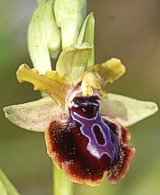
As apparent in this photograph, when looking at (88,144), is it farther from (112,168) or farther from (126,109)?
(126,109)

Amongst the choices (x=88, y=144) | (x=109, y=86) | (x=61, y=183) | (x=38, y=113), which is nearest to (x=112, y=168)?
(x=88, y=144)

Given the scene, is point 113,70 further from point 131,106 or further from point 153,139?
point 153,139

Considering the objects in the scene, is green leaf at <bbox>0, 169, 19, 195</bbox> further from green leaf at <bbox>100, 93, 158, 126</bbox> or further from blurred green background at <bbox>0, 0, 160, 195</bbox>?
blurred green background at <bbox>0, 0, 160, 195</bbox>

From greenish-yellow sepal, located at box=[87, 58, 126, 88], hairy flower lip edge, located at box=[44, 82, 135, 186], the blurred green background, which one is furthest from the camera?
the blurred green background

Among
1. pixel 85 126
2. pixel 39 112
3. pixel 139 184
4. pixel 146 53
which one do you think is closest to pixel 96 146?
pixel 85 126

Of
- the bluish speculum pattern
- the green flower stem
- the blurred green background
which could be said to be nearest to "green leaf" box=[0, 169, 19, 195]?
the green flower stem

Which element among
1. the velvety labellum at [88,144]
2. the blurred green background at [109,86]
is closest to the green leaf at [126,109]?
the velvety labellum at [88,144]
